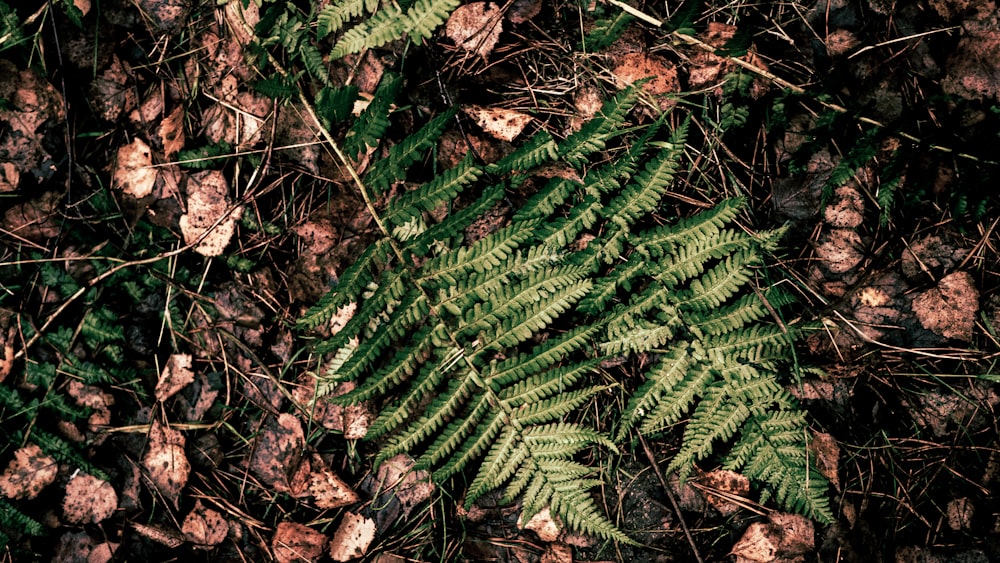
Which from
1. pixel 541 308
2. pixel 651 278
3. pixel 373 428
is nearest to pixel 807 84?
pixel 651 278

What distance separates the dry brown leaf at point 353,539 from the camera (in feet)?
10.7

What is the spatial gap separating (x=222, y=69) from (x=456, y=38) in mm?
1141

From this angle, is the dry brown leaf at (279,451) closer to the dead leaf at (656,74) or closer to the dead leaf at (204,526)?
the dead leaf at (204,526)

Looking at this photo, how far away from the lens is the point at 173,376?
3301 mm

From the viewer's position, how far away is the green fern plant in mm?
2670

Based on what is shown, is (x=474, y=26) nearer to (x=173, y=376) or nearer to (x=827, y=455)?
(x=173, y=376)

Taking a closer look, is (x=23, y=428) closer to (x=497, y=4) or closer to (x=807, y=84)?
(x=497, y=4)

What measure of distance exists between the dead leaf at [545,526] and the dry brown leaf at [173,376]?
1795 millimetres

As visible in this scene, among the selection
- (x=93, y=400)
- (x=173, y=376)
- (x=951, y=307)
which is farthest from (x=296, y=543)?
(x=951, y=307)

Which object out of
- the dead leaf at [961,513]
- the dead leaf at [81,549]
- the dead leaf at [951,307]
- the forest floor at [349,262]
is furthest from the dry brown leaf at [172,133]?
the dead leaf at [961,513]

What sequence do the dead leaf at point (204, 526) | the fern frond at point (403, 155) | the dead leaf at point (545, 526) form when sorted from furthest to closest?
Result: the dead leaf at point (204, 526) < the dead leaf at point (545, 526) < the fern frond at point (403, 155)

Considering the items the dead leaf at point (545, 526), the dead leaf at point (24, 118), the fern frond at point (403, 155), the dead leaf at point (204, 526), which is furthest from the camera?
the dead leaf at point (204, 526)

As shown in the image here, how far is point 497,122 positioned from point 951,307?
7.50 feet

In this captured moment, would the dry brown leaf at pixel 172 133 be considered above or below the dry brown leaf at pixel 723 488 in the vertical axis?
above
